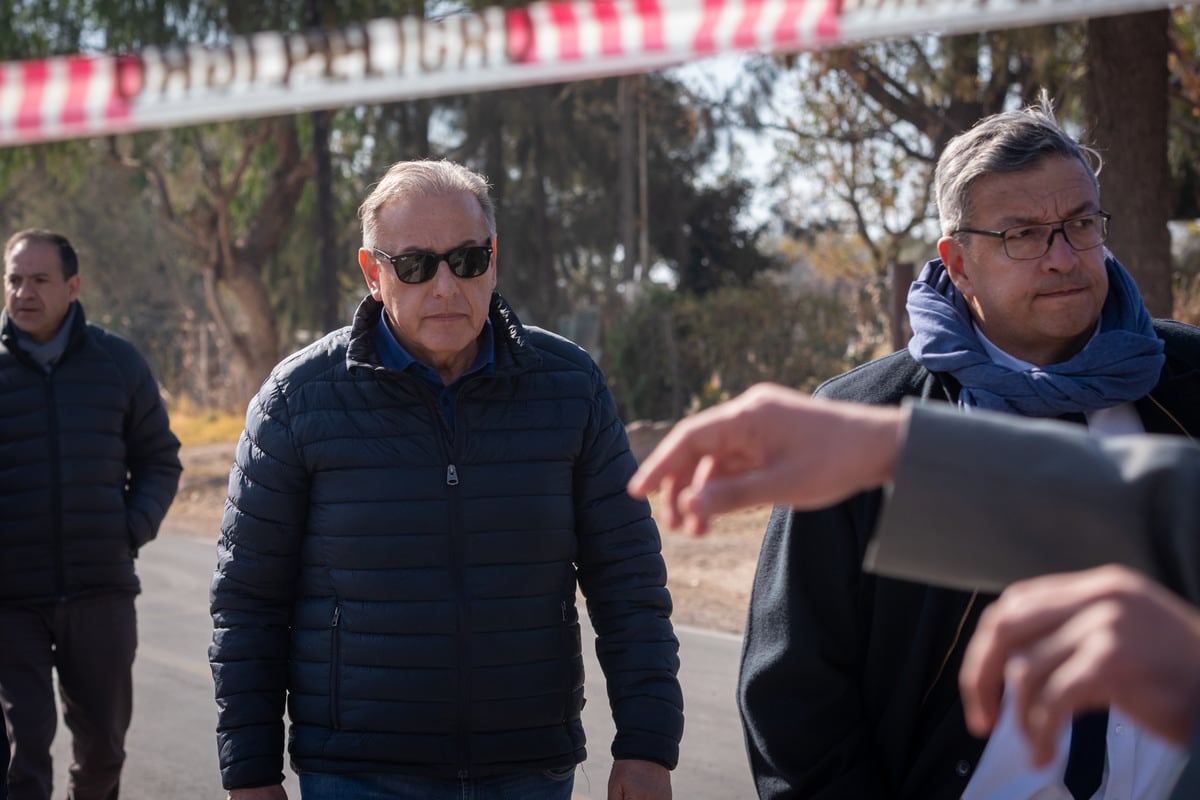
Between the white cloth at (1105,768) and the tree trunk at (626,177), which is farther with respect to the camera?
the tree trunk at (626,177)

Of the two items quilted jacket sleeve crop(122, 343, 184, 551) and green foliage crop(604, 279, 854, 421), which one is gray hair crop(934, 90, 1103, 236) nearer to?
quilted jacket sleeve crop(122, 343, 184, 551)

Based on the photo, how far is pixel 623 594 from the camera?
11.6 feet

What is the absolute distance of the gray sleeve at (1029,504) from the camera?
4.31 ft

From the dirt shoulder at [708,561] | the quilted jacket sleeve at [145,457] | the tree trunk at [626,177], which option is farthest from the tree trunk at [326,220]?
the quilted jacket sleeve at [145,457]

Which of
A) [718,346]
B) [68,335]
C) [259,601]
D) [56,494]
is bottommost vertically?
[718,346]

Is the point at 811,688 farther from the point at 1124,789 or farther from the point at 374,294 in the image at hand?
the point at 374,294

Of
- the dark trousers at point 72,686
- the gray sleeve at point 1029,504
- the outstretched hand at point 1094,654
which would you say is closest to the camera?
the outstretched hand at point 1094,654

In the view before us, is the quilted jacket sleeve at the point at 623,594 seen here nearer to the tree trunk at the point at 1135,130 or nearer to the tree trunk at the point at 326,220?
the tree trunk at the point at 1135,130

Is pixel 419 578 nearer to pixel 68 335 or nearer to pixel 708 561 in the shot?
pixel 68 335

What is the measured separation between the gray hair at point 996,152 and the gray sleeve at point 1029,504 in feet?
5.27

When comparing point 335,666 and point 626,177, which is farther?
point 626,177

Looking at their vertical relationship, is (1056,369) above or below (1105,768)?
above

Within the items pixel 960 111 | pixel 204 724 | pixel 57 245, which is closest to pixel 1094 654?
pixel 57 245

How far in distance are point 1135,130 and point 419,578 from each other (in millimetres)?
8264
